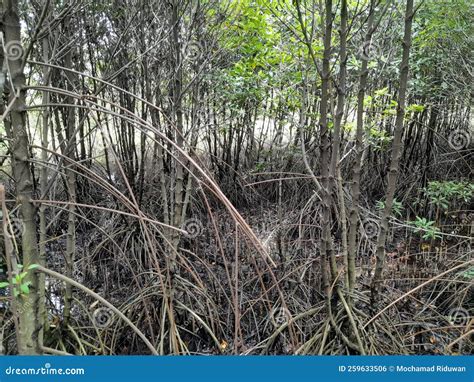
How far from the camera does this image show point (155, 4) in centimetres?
313

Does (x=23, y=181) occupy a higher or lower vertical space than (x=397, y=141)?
lower

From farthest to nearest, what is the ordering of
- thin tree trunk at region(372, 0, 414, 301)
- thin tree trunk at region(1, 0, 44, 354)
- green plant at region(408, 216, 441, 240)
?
green plant at region(408, 216, 441, 240) < thin tree trunk at region(372, 0, 414, 301) < thin tree trunk at region(1, 0, 44, 354)

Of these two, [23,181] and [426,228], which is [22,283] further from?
[426,228]

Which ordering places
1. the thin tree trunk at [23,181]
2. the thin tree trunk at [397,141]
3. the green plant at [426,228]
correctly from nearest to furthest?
1. the thin tree trunk at [23,181]
2. the thin tree trunk at [397,141]
3. the green plant at [426,228]

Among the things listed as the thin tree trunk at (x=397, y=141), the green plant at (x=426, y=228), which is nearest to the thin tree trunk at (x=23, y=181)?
the thin tree trunk at (x=397, y=141)

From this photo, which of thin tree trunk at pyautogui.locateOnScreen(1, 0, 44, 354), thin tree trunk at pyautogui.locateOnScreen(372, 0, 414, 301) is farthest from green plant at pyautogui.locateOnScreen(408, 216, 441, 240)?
thin tree trunk at pyautogui.locateOnScreen(1, 0, 44, 354)

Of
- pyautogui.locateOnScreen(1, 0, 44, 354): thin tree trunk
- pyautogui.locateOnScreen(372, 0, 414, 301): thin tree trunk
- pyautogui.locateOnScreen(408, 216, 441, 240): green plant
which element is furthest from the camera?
pyautogui.locateOnScreen(408, 216, 441, 240): green plant

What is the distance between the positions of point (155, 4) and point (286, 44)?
57.8 inches

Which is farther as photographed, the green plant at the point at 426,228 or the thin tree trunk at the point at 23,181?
the green plant at the point at 426,228

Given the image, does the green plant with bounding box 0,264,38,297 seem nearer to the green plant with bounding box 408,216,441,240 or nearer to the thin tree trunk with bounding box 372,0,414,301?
the thin tree trunk with bounding box 372,0,414,301

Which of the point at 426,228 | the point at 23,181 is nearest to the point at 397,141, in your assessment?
the point at 426,228

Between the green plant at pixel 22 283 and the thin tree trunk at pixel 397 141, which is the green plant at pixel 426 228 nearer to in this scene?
the thin tree trunk at pixel 397 141

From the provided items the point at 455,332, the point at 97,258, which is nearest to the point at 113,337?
the point at 97,258

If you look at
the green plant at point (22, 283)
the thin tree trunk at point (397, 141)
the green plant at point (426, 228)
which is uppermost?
the thin tree trunk at point (397, 141)
